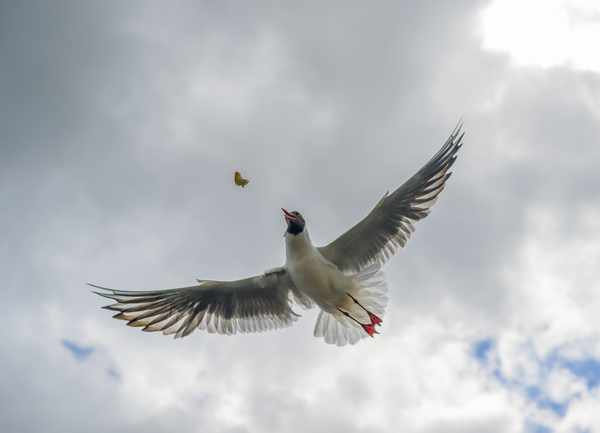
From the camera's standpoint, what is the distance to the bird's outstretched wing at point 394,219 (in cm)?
770

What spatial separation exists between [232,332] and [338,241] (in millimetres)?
2557

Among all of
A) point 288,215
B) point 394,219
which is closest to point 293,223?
point 288,215

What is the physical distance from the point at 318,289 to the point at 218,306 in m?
2.05

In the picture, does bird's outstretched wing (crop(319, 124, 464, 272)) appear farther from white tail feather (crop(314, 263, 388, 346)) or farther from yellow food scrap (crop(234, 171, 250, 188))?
yellow food scrap (crop(234, 171, 250, 188))

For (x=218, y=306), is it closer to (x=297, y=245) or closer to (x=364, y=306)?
(x=297, y=245)

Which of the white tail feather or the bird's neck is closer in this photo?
the white tail feather

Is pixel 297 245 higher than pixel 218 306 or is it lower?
lower

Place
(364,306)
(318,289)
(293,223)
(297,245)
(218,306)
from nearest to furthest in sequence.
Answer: (318,289) < (364,306) < (297,245) < (293,223) < (218,306)

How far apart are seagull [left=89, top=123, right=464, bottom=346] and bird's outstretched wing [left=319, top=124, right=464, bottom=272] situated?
2 centimetres

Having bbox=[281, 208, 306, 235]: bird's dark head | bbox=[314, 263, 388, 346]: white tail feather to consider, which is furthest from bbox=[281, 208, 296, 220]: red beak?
bbox=[314, 263, 388, 346]: white tail feather

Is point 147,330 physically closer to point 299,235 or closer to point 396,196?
point 299,235

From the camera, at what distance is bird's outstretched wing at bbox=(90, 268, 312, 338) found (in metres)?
8.05

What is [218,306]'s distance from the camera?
854 centimetres

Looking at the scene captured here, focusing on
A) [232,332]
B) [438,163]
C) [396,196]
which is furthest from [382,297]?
[232,332]
